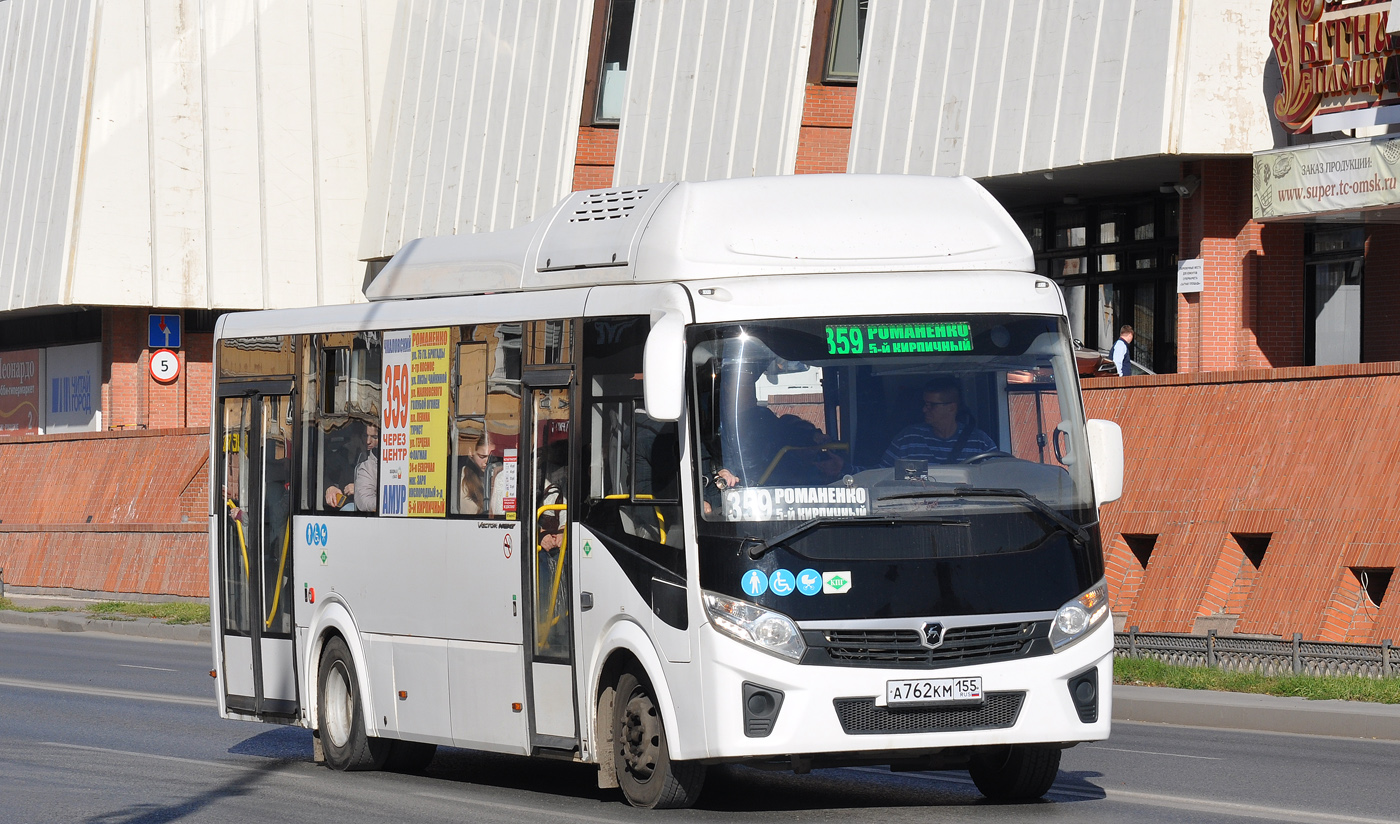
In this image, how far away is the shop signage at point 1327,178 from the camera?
81.6 feet

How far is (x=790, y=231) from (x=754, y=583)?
1917mm

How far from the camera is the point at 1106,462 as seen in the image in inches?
403

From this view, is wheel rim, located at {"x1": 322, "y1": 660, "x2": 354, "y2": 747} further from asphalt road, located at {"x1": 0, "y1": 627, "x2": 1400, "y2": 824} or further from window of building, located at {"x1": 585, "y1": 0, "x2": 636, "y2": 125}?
window of building, located at {"x1": 585, "y1": 0, "x2": 636, "y2": 125}

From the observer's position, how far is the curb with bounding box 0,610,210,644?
28891mm

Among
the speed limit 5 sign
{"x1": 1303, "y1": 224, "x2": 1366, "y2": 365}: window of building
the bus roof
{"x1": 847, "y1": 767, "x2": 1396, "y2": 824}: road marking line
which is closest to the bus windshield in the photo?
the bus roof

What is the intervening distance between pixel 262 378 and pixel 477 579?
9.92ft

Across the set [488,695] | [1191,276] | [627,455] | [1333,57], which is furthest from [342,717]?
[1191,276]

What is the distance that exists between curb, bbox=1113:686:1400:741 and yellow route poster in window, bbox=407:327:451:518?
7.31 metres

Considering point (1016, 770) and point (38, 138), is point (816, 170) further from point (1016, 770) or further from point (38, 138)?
point (1016, 770)

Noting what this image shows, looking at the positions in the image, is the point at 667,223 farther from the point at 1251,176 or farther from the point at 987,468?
the point at 1251,176

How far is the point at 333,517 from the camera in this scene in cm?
1280

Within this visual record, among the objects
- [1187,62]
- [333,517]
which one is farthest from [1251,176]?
[333,517]

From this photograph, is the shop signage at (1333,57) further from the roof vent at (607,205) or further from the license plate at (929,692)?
the license plate at (929,692)

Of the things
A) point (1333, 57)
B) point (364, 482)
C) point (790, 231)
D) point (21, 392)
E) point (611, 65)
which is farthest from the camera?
point (21, 392)
